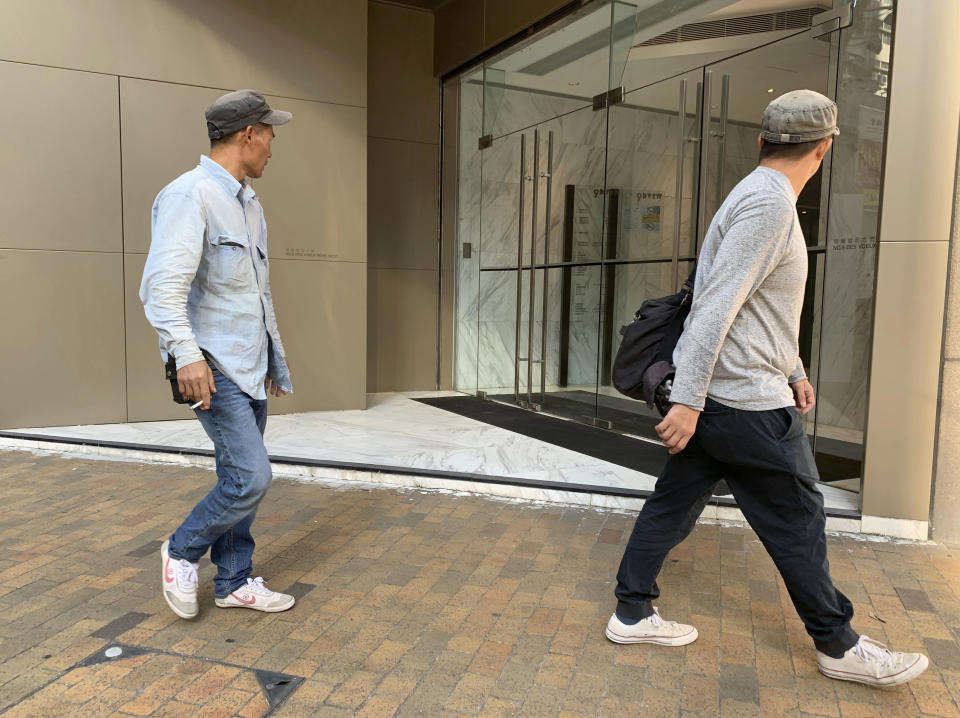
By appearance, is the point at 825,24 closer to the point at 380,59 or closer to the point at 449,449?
the point at 449,449

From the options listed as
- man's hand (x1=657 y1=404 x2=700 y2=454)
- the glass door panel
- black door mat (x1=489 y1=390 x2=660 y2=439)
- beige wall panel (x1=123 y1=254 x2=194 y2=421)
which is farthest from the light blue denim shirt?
beige wall panel (x1=123 y1=254 x2=194 y2=421)

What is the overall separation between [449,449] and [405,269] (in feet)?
13.2

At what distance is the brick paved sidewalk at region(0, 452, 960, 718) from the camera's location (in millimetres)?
2533

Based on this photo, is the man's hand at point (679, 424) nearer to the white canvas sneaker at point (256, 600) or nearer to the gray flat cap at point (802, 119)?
the gray flat cap at point (802, 119)

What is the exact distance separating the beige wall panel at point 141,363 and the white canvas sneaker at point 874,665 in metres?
5.98

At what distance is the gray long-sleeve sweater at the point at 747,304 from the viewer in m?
2.39

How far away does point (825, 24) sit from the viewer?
4891 millimetres

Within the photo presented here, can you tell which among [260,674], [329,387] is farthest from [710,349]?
[329,387]

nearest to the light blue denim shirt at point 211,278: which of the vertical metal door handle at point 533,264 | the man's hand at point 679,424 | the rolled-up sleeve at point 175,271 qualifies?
the rolled-up sleeve at point 175,271

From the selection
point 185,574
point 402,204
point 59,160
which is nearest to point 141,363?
point 59,160

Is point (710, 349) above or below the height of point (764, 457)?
above

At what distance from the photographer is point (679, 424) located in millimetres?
2469

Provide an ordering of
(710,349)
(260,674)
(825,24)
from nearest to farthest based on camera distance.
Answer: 1. (710,349)
2. (260,674)
3. (825,24)

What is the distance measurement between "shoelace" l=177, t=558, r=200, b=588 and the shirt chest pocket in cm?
112
